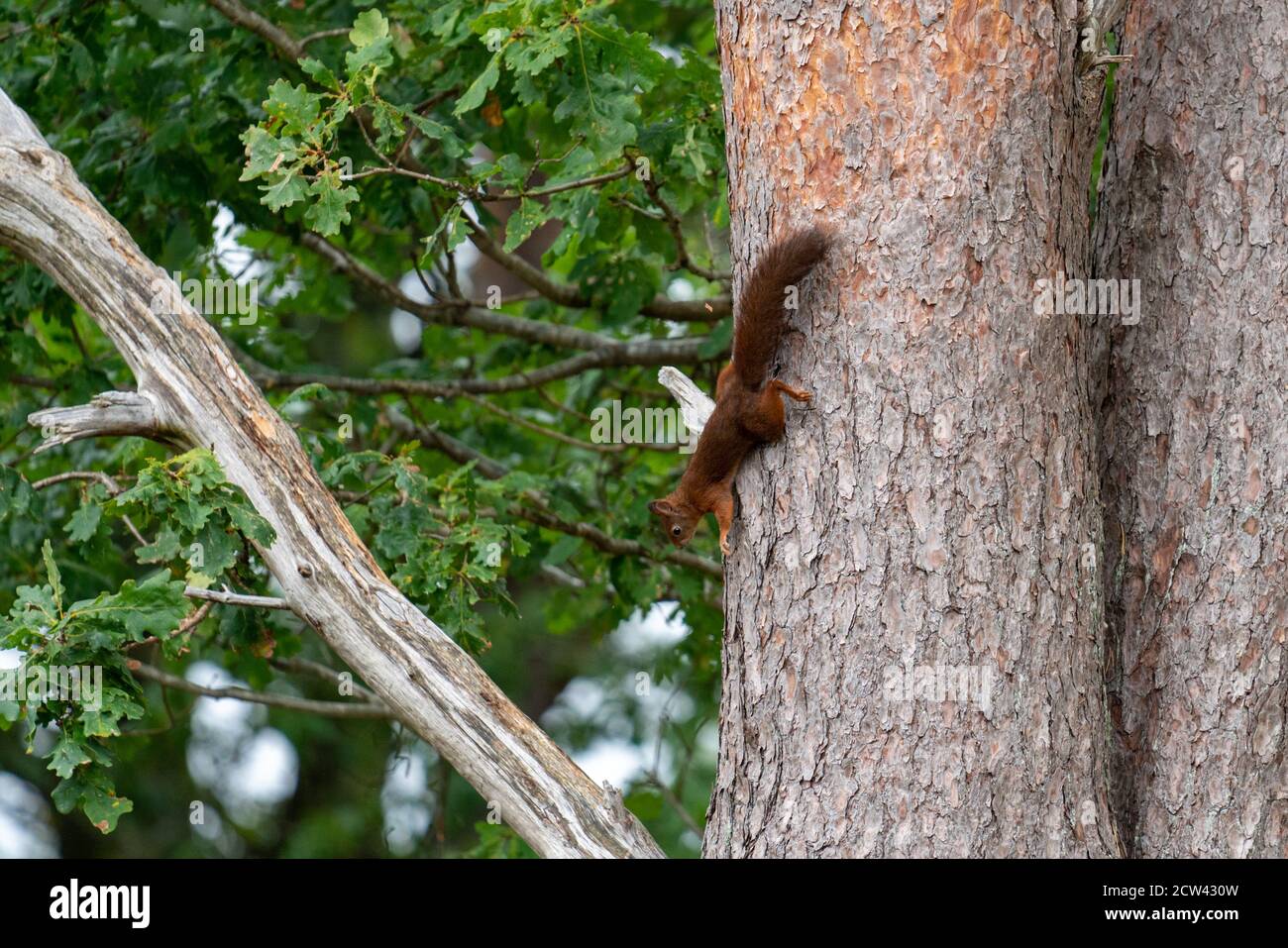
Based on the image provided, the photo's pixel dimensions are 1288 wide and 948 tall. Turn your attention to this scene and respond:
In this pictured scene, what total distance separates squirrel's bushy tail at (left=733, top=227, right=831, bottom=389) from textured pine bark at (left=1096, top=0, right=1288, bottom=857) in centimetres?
80

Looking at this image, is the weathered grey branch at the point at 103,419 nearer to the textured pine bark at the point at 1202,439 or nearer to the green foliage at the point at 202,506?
the green foliage at the point at 202,506

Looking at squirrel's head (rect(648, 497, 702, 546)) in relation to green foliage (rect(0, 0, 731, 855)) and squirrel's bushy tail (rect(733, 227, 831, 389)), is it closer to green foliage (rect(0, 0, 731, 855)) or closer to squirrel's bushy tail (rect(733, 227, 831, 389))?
green foliage (rect(0, 0, 731, 855))

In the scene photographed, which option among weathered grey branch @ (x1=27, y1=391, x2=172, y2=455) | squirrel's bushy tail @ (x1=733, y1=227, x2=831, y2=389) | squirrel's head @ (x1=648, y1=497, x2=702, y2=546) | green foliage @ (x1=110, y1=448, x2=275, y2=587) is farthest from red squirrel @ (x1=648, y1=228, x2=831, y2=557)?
weathered grey branch @ (x1=27, y1=391, x2=172, y2=455)

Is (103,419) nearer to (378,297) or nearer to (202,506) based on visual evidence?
(202,506)

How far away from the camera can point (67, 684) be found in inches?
123

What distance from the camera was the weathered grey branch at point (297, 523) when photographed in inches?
120

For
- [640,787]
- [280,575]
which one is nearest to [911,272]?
[280,575]

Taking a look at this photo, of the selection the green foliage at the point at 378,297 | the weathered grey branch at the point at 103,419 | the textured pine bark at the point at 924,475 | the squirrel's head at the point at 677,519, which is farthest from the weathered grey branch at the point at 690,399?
the weathered grey branch at the point at 103,419

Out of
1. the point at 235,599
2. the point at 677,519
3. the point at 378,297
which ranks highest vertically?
the point at 378,297

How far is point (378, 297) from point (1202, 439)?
407 cm

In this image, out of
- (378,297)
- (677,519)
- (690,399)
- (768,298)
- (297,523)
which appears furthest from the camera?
(378,297)

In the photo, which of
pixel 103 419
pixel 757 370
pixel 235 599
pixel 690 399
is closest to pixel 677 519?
pixel 690 399

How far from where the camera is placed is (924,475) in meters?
2.79
